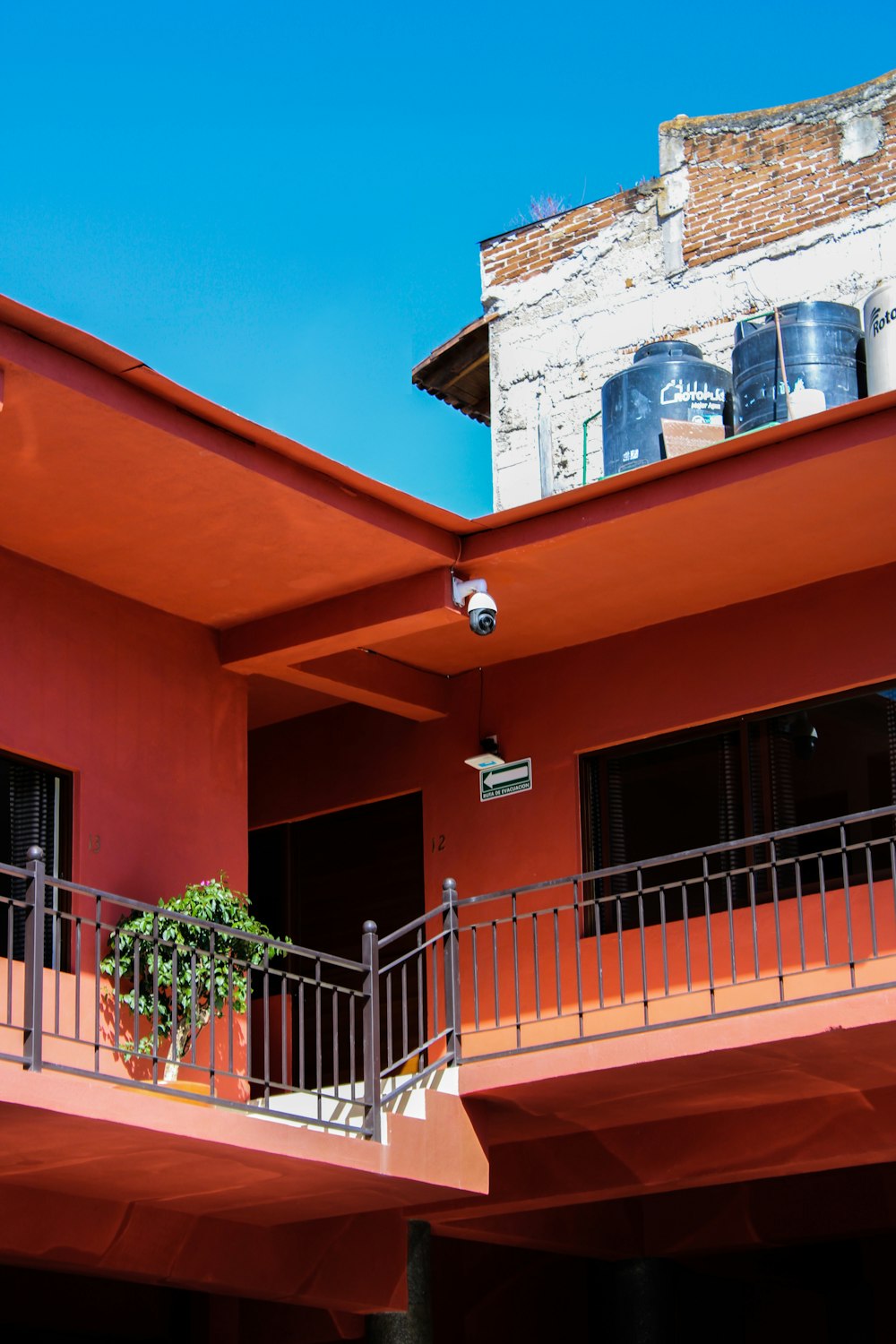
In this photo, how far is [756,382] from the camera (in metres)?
12.4

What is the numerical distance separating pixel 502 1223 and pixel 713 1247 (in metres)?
1.59

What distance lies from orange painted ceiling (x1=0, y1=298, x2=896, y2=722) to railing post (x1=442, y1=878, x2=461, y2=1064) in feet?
6.09

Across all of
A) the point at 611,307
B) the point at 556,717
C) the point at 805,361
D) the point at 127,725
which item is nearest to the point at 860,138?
the point at 611,307

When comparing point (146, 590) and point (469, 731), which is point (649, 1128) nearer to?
point (469, 731)

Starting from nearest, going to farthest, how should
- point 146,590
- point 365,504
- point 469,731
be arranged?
1. point 365,504
2. point 146,590
3. point 469,731

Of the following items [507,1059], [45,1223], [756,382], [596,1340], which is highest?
[756,382]

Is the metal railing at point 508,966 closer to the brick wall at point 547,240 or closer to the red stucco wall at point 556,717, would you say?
the red stucco wall at point 556,717

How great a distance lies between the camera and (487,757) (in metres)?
13.1

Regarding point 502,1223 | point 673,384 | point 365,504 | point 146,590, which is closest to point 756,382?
point 673,384

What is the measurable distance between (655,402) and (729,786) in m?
2.74

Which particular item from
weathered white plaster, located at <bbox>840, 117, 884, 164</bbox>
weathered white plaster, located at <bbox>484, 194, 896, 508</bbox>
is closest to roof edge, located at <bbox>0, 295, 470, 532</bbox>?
weathered white plaster, located at <bbox>484, 194, 896, 508</bbox>

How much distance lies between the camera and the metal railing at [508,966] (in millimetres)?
9547

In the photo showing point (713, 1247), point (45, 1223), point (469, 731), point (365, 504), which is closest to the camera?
point (45, 1223)

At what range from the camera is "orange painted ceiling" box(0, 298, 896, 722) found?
960 centimetres
